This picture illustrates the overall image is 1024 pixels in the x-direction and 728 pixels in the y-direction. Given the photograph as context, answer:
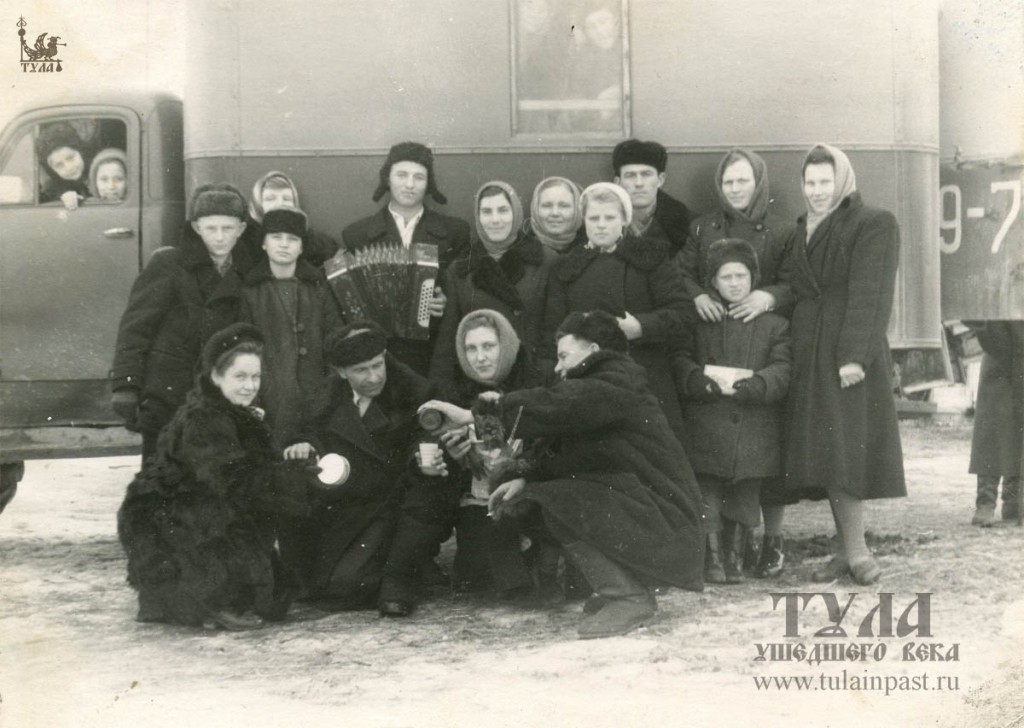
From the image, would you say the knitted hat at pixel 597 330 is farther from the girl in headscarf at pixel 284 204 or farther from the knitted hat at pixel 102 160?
the knitted hat at pixel 102 160

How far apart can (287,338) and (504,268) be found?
42.3 inches

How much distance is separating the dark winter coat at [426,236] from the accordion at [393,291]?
108 millimetres

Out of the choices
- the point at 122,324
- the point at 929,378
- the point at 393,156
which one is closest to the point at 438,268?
the point at 393,156

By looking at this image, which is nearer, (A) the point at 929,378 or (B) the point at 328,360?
(B) the point at 328,360

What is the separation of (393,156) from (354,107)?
18.4 inches

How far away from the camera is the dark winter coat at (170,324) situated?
5.22m

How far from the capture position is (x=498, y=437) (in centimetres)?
481

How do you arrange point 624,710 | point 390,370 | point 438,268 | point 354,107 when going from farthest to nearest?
1. point 354,107
2. point 438,268
3. point 390,370
4. point 624,710

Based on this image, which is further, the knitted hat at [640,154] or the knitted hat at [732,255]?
the knitted hat at [640,154]

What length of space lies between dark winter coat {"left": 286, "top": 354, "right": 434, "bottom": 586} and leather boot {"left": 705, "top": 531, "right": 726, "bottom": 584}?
4.71 feet

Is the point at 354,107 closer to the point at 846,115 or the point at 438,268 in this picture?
the point at 438,268

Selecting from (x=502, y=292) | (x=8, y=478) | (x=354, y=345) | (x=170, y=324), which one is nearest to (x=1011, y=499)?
(x=502, y=292)

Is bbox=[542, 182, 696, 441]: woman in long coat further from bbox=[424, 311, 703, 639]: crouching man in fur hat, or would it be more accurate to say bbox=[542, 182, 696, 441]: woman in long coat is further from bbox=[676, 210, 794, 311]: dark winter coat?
bbox=[424, 311, 703, 639]: crouching man in fur hat

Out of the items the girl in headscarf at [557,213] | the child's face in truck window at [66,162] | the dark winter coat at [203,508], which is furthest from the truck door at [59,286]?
the girl in headscarf at [557,213]
